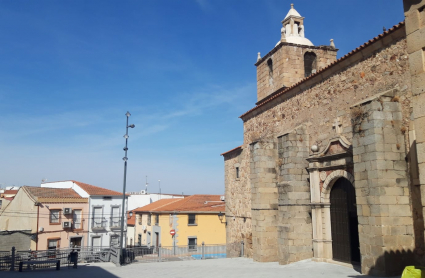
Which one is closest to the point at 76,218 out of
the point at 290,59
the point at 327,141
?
the point at 290,59

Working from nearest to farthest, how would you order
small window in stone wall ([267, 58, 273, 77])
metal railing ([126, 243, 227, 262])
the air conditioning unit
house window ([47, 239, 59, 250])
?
metal railing ([126, 243, 227, 262])
small window in stone wall ([267, 58, 273, 77])
house window ([47, 239, 59, 250])
the air conditioning unit

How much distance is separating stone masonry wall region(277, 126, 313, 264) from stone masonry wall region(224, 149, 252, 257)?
4654 mm

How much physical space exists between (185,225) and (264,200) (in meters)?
16.7

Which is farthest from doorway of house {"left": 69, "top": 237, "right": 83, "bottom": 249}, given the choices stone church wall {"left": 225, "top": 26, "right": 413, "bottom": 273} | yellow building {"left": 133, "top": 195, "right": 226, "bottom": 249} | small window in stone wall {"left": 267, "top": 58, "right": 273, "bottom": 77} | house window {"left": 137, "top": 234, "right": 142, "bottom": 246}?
small window in stone wall {"left": 267, "top": 58, "right": 273, "bottom": 77}

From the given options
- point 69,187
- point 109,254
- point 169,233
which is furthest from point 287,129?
point 69,187

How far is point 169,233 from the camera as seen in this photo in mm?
30156

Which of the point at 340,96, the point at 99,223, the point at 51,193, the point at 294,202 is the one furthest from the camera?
the point at 99,223

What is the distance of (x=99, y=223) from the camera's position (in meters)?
30.8

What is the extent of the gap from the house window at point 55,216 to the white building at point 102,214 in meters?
2.26

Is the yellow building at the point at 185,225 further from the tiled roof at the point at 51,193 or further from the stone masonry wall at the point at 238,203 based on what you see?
the stone masonry wall at the point at 238,203

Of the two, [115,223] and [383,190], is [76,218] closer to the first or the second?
[115,223]

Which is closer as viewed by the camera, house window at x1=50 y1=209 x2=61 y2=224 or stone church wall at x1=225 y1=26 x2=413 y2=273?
stone church wall at x1=225 y1=26 x2=413 y2=273

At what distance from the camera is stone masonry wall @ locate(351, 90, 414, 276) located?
28.2ft

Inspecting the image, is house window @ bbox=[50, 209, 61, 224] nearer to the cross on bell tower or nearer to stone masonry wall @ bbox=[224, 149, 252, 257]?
stone masonry wall @ bbox=[224, 149, 252, 257]
